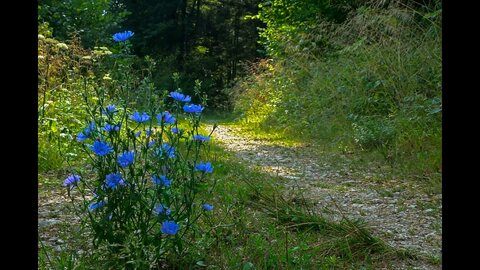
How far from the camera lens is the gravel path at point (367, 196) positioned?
3.32 meters

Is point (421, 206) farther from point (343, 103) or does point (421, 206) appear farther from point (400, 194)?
point (343, 103)

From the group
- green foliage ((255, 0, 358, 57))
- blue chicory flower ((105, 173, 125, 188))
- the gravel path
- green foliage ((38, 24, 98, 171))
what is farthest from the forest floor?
green foliage ((255, 0, 358, 57))

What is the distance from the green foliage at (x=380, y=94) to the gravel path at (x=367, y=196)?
1.70 feet

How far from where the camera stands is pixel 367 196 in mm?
4535

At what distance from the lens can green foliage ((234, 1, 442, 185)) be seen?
6.02 m

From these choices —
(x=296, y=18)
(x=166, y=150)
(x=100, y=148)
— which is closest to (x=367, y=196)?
(x=166, y=150)

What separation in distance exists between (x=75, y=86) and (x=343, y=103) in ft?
12.4

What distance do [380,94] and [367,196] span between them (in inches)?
138

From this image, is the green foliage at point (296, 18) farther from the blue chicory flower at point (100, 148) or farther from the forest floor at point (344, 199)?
the blue chicory flower at point (100, 148)

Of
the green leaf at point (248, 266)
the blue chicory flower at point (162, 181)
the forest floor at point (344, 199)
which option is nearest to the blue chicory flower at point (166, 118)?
the blue chicory flower at point (162, 181)

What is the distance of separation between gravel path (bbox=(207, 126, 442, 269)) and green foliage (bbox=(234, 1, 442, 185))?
1.70 feet

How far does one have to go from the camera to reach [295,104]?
10141mm

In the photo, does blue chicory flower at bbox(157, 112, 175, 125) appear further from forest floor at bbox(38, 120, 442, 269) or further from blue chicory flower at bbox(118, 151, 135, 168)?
forest floor at bbox(38, 120, 442, 269)
